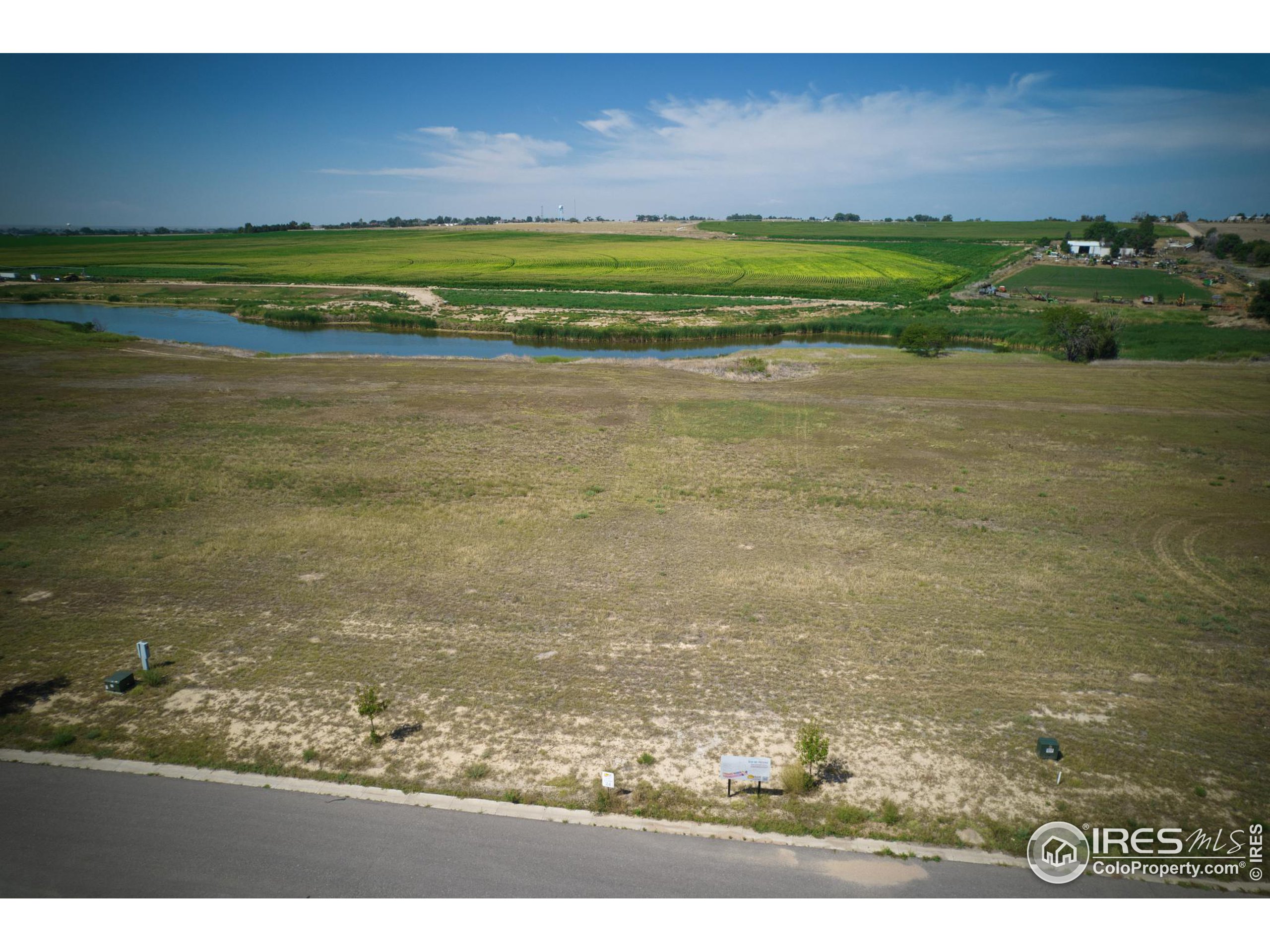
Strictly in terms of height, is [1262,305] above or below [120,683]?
above

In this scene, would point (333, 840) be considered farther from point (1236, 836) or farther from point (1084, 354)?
point (1084, 354)

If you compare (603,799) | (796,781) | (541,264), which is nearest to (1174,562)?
(796,781)

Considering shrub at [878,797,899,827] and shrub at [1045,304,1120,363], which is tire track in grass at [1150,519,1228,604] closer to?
shrub at [878,797,899,827]

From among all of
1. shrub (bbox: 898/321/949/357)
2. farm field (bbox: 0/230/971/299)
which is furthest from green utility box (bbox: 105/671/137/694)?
farm field (bbox: 0/230/971/299)

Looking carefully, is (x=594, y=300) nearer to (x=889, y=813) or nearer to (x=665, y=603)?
(x=665, y=603)

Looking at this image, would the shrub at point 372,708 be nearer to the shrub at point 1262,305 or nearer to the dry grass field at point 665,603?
the dry grass field at point 665,603

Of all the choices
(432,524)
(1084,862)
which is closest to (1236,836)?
(1084,862)
